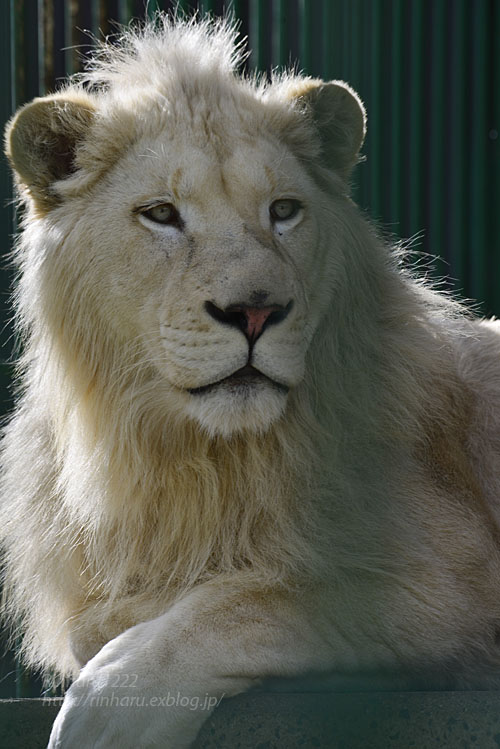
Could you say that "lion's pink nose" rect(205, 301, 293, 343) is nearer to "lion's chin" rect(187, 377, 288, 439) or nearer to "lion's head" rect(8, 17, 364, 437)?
"lion's head" rect(8, 17, 364, 437)

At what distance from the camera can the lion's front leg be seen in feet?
6.47

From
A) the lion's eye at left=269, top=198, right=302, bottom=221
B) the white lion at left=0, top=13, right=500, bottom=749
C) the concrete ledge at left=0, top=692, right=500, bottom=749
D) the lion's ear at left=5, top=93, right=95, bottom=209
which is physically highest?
the lion's ear at left=5, top=93, right=95, bottom=209

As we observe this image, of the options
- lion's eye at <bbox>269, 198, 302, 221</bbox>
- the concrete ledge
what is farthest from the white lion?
the concrete ledge

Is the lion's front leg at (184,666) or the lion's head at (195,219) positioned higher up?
the lion's head at (195,219)

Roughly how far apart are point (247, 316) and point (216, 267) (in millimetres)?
134

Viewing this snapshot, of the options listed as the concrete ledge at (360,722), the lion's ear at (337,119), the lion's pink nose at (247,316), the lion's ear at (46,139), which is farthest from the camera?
the lion's ear at (337,119)

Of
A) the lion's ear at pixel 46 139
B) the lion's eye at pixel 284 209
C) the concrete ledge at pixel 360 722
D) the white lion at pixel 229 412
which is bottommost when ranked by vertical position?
the concrete ledge at pixel 360 722

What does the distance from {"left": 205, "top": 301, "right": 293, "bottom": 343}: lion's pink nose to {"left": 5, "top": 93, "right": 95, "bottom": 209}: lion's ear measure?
0.62m

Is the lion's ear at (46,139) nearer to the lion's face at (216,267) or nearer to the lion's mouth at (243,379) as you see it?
the lion's face at (216,267)

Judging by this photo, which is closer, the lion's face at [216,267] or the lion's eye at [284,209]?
the lion's face at [216,267]

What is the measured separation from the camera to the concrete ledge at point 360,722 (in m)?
1.92

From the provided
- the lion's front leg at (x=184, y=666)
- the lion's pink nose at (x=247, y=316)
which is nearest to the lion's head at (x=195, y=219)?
the lion's pink nose at (x=247, y=316)

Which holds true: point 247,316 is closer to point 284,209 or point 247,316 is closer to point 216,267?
point 216,267

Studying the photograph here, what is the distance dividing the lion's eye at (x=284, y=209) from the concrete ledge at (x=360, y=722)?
1034mm
